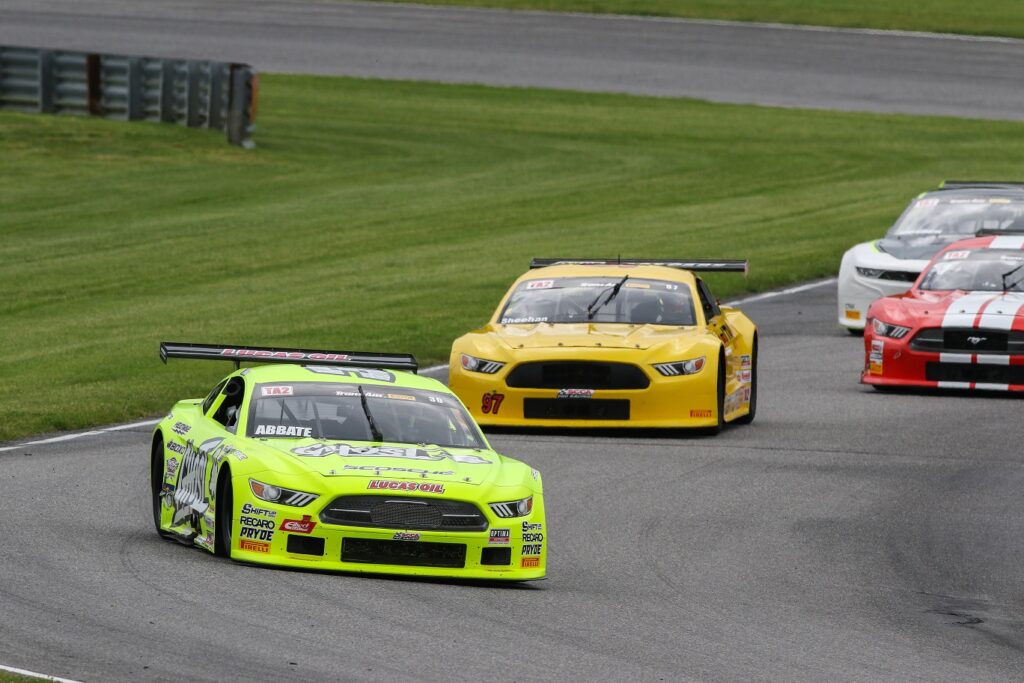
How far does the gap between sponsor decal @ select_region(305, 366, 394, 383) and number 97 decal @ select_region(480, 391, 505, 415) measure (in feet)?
12.7

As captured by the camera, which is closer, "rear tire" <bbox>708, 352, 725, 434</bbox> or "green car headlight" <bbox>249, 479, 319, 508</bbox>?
"green car headlight" <bbox>249, 479, 319, 508</bbox>

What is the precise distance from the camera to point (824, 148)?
41.9 metres

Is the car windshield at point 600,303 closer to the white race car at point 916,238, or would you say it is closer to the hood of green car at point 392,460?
the white race car at point 916,238

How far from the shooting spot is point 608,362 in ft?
57.0

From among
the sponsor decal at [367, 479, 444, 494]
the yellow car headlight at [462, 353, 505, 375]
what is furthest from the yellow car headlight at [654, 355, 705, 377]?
the sponsor decal at [367, 479, 444, 494]

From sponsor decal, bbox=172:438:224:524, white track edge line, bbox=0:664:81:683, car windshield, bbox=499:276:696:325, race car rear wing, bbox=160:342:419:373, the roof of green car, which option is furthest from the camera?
car windshield, bbox=499:276:696:325

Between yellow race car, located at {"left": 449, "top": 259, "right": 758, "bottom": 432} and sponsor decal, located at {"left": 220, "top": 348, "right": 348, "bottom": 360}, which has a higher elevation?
sponsor decal, located at {"left": 220, "top": 348, "right": 348, "bottom": 360}

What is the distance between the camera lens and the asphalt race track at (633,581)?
384 inches

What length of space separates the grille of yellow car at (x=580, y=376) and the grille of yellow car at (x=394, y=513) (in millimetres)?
5839

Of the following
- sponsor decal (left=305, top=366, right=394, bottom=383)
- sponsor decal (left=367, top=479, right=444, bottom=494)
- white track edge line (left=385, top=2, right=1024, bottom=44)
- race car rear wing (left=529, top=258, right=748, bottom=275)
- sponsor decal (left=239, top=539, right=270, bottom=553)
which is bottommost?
sponsor decal (left=239, top=539, right=270, bottom=553)

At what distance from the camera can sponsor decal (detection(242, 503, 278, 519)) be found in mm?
11453

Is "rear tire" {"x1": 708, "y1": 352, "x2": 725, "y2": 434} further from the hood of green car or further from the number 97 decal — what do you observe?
the hood of green car

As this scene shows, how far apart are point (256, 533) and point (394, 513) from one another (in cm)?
74

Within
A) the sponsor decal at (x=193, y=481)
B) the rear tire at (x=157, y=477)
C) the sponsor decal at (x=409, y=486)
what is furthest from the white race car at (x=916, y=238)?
the sponsor decal at (x=409, y=486)
